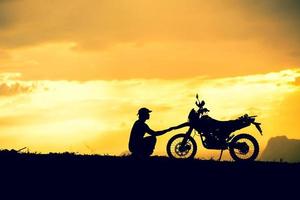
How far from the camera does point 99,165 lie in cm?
1653

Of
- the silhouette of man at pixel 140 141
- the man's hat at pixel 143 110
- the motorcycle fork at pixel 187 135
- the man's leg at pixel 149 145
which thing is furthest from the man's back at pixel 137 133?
the motorcycle fork at pixel 187 135

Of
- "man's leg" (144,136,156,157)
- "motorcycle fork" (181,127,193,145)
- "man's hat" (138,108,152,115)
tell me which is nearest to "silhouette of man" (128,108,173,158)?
"man's leg" (144,136,156,157)

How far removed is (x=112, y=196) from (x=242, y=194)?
13.0 ft

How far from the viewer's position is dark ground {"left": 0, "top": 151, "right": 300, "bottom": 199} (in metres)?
14.6

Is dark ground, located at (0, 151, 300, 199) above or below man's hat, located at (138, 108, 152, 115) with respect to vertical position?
below

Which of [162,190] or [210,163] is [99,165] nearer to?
[162,190]

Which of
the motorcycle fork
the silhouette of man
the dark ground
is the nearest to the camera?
the dark ground

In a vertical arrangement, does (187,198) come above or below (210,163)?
below

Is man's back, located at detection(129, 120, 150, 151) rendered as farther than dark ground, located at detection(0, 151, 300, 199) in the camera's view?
Yes

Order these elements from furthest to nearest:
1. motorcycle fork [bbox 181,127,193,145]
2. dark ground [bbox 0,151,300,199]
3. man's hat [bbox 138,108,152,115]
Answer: motorcycle fork [bbox 181,127,193,145] → man's hat [bbox 138,108,152,115] → dark ground [bbox 0,151,300,199]

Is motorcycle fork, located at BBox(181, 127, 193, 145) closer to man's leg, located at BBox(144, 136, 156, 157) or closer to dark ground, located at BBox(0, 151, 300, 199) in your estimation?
man's leg, located at BBox(144, 136, 156, 157)

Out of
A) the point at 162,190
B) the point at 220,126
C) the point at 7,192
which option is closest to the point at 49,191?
the point at 7,192

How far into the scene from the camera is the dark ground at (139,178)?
14625 millimetres

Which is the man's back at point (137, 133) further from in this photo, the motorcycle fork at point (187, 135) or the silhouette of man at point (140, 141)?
the motorcycle fork at point (187, 135)
